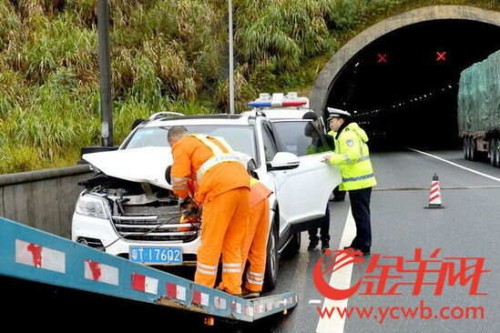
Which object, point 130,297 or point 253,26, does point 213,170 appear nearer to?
point 130,297

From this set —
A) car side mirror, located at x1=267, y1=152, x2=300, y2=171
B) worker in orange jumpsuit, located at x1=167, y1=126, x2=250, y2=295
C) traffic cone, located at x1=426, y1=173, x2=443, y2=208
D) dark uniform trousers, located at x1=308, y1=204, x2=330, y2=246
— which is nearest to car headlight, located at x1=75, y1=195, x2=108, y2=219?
worker in orange jumpsuit, located at x1=167, y1=126, x2=250, y2=295

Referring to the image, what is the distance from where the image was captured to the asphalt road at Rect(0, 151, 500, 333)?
13.0 ft

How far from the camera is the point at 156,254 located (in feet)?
23.3

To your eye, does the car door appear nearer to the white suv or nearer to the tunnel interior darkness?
the white suv

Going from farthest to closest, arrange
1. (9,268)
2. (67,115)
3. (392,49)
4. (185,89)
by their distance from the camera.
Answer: (392,49), (185,89), (67,115), (9,268)

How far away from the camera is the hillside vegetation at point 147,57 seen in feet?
61.0

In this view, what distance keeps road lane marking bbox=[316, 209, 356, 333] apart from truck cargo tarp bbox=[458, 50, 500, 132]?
578 inches

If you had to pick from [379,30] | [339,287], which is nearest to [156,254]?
[339,287]

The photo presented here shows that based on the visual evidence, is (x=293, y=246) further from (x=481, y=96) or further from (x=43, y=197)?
(x=481, y=96)

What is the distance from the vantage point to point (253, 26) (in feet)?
109

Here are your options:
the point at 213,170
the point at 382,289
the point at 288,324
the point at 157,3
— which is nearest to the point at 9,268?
the point at 213,170

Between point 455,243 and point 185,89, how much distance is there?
18181 mm

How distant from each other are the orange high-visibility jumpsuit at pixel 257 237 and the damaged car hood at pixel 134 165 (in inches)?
31.4

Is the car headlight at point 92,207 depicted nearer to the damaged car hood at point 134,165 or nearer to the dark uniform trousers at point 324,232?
the damaged car hood at point 134,165
